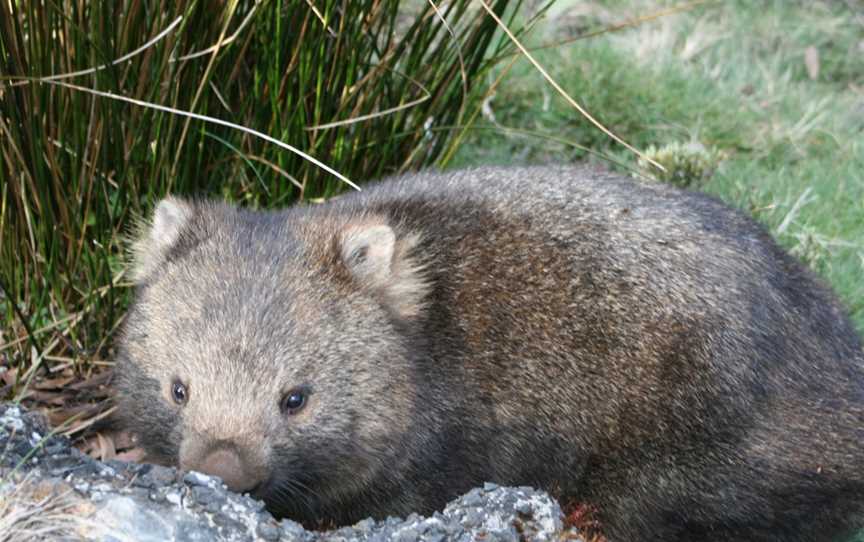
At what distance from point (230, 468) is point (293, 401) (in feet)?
1.12

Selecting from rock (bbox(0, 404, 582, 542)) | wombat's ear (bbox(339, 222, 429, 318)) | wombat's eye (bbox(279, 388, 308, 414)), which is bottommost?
wombat's eye (bbox(279, 388, 308, 414))

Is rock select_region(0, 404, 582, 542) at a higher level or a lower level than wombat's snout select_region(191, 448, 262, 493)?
higher

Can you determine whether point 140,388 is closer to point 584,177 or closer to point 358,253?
point 358,253

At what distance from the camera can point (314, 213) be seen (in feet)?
15.8

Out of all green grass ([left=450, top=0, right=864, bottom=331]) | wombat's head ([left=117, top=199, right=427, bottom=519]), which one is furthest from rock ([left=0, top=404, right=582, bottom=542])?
green grass ([left=450, top=0, right=864, bottom=331])

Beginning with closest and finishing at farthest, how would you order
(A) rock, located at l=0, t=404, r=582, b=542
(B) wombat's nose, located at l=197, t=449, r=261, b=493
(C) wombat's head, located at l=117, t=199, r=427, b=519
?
(A) rock, located at l=0, t=404, r=582, b=542
(B) wombat's nose, located at l=197, t=449, r=261, b=493
(C) wombat's head, located at l=117, t=199, r=427, b=519

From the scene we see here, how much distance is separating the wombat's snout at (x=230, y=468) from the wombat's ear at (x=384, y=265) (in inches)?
31.9

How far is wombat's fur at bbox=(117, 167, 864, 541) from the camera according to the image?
4.39 meters

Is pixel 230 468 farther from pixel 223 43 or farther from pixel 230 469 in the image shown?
pixel 223 43

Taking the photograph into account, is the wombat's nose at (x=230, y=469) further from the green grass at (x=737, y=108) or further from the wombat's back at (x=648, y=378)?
the green grass at (x=737, y=108)

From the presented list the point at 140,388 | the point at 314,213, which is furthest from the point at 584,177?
Result: the point at 140,388

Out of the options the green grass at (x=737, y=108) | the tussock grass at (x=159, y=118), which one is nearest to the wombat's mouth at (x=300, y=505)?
the tussock grass at (x=159, y=118)

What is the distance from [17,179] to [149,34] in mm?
723

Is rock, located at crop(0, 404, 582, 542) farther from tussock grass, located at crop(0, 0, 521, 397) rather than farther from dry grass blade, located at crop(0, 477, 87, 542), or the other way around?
tussock grass, located at crop(0, 0, 521, 397)
